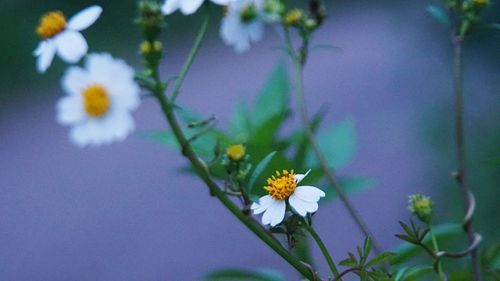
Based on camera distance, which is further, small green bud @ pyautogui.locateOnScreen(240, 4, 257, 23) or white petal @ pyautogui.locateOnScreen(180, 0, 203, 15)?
small green bud @ pyautogui.locateOnScreen(240, 4, 257, 23)

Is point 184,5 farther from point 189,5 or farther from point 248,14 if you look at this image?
point 248,14

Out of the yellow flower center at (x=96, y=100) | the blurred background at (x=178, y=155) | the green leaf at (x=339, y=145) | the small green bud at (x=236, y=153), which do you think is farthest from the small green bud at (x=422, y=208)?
the blurred background at (x=178, y=155)

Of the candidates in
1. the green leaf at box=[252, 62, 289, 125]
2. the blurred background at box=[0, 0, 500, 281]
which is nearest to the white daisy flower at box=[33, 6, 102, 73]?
the green leaf at box=[252, 62, 289, 125]

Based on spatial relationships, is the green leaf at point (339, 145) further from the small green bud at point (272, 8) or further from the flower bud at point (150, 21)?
the flower bud at point (150, 21)

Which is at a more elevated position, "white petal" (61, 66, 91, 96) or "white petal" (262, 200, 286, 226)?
"white petal" (61, 66, 91, 96)

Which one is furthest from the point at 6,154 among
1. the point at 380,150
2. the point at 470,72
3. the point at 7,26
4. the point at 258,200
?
the point at 258,200

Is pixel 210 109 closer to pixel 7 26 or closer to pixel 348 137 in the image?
pixel 7 26

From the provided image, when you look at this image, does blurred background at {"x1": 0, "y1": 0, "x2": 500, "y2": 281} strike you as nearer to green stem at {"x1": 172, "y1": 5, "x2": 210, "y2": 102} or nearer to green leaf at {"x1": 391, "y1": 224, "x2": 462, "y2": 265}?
green leaf at {"x1": 391, "y1": 224, "x2": 462, "y2": 265}
